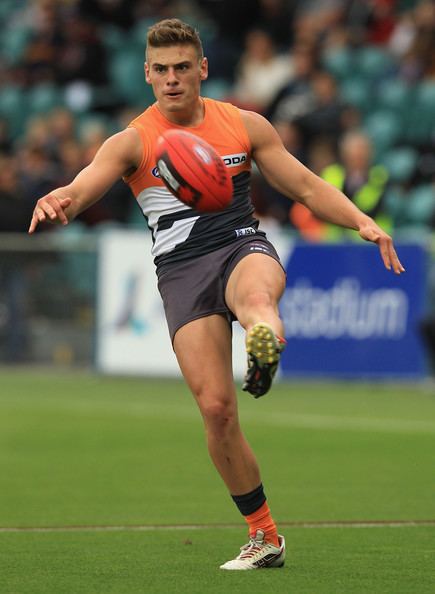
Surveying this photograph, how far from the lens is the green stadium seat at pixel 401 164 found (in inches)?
779

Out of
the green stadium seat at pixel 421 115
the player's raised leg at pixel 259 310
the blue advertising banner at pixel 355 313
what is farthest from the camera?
the green stadium seat at pixel 421 115

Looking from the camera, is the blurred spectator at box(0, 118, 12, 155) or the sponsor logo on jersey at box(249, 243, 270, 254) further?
the blurred spectator at box(0, 118, 12, 155)

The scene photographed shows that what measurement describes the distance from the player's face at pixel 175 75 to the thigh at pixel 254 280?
0.81 meters

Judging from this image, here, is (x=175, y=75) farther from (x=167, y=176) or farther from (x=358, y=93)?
(x=358, y=93)

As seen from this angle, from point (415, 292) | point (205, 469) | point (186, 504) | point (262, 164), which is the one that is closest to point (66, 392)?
point (415, 292)

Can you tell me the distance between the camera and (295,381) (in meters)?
17.3

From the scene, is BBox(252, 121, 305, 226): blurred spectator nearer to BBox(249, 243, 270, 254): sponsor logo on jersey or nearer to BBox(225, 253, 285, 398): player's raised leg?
BBox(249, 243, 270, 254): sponsor logo on jersey

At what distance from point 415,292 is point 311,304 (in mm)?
1134

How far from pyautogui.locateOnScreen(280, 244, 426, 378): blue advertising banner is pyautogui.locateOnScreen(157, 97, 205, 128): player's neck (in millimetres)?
9565

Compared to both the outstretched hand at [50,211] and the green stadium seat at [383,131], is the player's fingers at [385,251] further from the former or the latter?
the green stadium seat at [383,131]

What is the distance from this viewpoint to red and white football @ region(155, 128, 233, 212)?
6.67 meters

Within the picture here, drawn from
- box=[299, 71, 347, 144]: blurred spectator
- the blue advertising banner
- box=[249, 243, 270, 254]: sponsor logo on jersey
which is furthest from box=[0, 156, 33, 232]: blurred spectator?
box=[249, 243, 270, 254]: sponsor logo on jersey

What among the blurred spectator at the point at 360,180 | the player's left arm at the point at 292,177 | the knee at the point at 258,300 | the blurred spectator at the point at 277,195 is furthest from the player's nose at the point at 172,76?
the blurred spectator at the point at 277,195

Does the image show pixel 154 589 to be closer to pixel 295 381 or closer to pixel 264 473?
pixel 264 473
